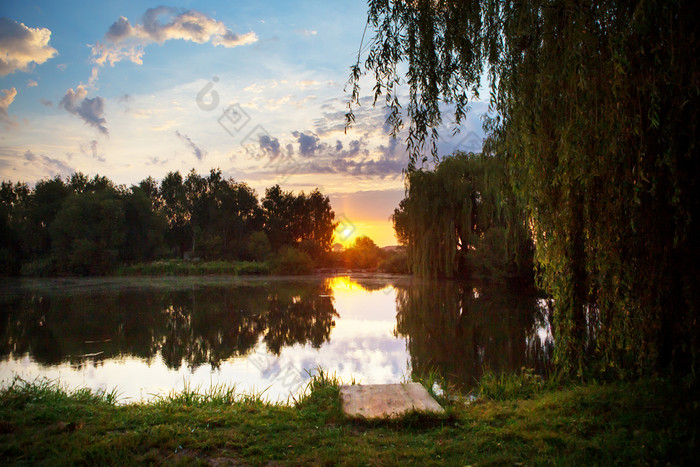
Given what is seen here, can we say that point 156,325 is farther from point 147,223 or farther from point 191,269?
point 147,223

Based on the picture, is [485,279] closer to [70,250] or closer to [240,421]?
[240,421]

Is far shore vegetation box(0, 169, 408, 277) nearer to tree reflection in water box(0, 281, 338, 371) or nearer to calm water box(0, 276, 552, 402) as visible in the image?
tree reflection in water box(0, 281, 338, 371)

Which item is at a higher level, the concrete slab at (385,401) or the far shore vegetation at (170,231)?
the far shore vegetation at (170,231)

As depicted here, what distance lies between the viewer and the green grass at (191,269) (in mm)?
33406

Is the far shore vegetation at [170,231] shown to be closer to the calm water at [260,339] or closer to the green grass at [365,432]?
the calm water at [260,339]

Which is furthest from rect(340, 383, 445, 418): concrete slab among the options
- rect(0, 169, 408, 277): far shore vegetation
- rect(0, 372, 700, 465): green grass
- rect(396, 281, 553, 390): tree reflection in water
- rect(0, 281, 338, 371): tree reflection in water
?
rect(0, 169, 408, 277): far shore vegetation

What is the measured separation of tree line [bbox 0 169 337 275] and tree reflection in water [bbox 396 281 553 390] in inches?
888

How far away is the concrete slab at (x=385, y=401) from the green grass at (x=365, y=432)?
0.36 ft

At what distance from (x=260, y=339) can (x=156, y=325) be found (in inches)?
144

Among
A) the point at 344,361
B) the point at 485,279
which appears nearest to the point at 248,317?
the point at 344,361

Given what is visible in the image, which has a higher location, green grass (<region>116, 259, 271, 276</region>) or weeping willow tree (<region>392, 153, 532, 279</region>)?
weeping willow tree (<region>392, 153, 532, 279</region>)

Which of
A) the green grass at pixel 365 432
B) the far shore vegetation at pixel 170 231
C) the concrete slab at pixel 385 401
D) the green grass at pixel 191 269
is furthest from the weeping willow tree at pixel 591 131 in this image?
the green grass at pixel 191 269

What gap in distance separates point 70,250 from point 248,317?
84.9 ft

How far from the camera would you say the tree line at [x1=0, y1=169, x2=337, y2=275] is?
32062 mm
